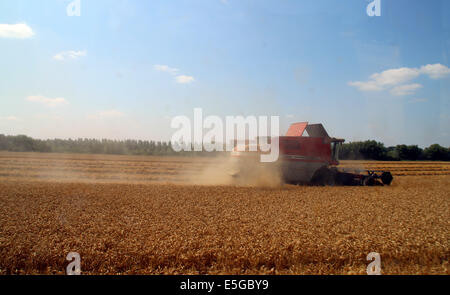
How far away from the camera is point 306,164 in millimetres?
12617

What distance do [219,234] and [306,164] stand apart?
8.48m

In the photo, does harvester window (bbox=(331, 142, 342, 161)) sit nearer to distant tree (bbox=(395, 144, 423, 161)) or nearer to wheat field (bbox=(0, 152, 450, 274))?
wheat field (bbox=(0, 152, 450, 274))

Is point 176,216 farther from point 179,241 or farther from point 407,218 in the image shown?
point 407,218

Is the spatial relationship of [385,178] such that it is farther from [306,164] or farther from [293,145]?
[293,145]

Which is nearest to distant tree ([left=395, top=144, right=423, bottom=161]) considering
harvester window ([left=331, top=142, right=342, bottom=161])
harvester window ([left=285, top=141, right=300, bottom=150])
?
harvester window ([left=331, top=142, right=342, bottom=161])

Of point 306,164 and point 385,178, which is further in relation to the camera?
point 385,178

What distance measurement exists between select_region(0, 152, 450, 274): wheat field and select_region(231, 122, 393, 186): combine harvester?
360 centimetres

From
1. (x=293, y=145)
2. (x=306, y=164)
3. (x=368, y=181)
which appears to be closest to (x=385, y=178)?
(x=368, y=181)

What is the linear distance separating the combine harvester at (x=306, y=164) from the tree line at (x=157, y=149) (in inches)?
1020

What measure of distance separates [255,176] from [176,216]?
658 cm

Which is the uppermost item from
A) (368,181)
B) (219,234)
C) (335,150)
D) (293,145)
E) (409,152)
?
(293,145)

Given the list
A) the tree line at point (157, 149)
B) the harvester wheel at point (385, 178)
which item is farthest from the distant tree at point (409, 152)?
the harvester wheel at point (385, 178)

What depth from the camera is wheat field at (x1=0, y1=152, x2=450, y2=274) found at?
4211mm
